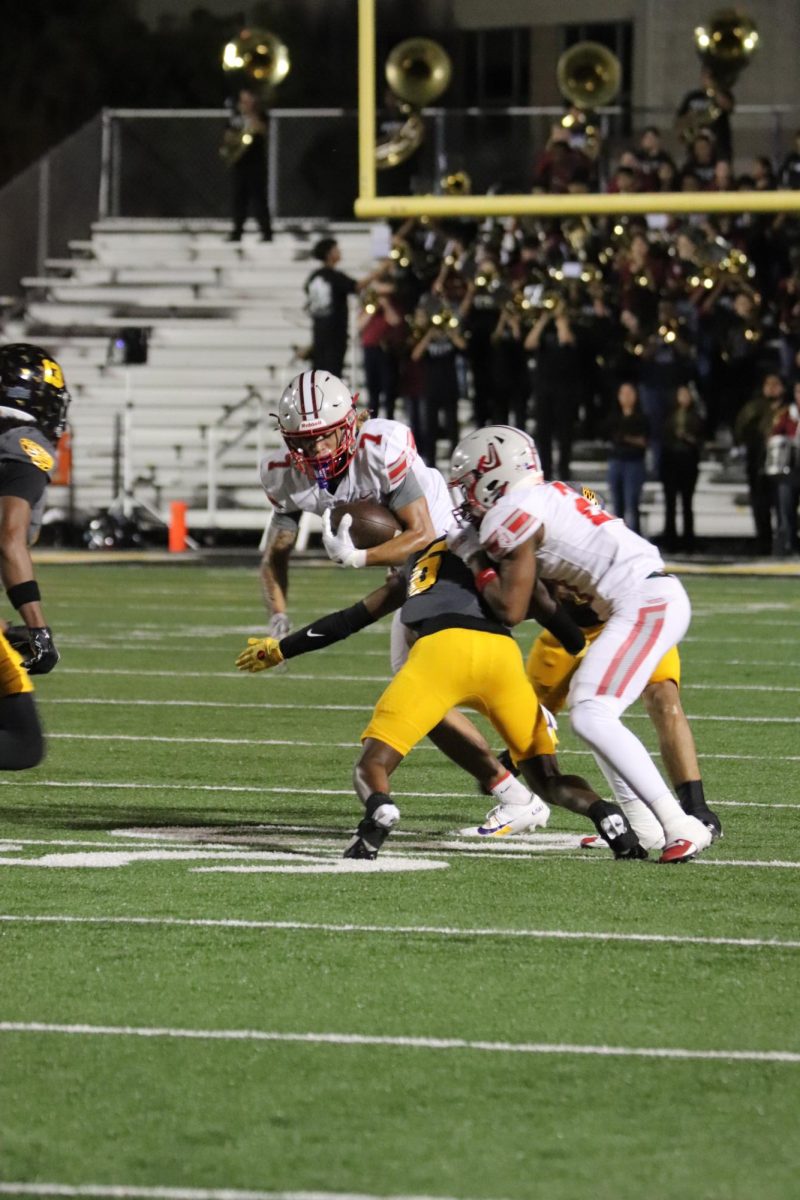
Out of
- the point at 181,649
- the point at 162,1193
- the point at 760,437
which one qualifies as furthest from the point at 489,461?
the point at 760,437

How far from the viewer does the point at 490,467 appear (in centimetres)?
638

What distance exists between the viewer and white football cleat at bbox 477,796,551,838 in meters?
A: 7.00

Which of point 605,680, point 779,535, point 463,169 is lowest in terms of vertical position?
point 779,535

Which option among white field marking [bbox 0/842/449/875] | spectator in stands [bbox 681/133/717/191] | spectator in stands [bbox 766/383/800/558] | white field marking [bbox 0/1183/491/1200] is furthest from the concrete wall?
white field marking [bbox 0/1183/491/1200]

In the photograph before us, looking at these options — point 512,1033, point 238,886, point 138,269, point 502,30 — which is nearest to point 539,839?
point 238,886

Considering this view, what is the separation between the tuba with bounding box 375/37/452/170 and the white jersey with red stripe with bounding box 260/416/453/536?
11.1 meters

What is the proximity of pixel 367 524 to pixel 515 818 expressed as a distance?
1.03 m

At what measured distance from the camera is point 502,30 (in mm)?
17891

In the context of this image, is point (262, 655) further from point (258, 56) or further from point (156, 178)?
point (156, 178)

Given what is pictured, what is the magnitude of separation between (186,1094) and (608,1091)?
0.76m

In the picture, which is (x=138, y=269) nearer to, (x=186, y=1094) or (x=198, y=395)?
(x=198, y=395)

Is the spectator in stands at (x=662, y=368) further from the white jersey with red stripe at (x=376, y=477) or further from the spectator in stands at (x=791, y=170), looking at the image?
the white jersey with red stripe at (x=376, y=477)

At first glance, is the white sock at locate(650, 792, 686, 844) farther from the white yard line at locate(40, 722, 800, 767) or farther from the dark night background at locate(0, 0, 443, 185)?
the dark night background at locate(0, 0, 443, 185)

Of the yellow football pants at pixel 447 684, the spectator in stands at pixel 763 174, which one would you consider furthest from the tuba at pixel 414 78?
the yellow football pants at pixel 447 684
